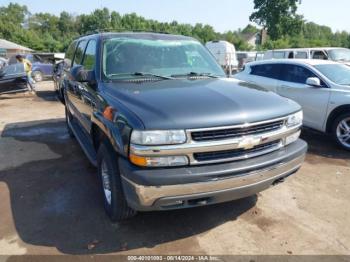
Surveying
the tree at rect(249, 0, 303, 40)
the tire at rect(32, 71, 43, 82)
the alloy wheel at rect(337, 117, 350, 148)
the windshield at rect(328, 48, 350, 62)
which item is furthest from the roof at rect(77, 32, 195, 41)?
the tree at rect(249, 0, 303, 40)

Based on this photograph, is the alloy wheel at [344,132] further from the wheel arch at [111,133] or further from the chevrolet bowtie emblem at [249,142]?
the wheel arch at [111,133]

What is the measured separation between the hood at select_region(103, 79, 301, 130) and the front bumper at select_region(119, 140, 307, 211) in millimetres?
388

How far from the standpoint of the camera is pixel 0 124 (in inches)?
345

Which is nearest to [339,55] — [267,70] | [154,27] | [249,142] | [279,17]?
[267,70]

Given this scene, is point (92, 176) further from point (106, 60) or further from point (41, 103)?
point (41, 103)

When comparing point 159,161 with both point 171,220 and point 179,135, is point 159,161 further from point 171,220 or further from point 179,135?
point 171,220

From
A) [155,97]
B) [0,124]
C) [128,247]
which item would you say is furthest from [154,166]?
[0,124]

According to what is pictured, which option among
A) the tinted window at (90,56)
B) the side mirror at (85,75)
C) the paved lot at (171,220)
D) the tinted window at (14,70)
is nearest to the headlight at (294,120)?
the paved lot at (171,220)

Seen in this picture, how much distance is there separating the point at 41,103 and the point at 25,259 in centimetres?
998

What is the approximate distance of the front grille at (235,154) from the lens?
2.94 meters

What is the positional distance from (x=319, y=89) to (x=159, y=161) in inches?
193

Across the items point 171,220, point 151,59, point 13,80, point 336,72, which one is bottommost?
point 171,220

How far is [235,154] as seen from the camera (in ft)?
10.0

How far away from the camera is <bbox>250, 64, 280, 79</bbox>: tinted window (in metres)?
7.80
